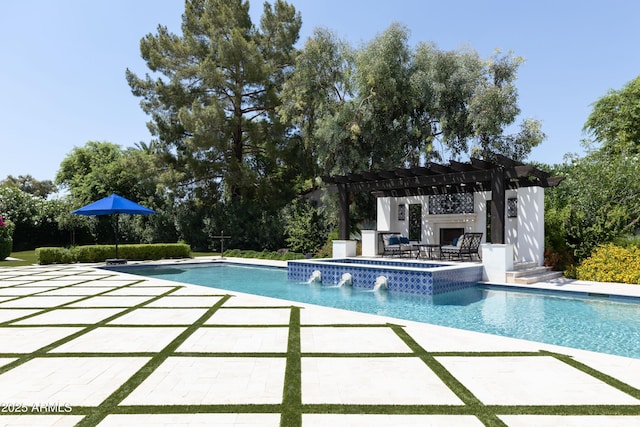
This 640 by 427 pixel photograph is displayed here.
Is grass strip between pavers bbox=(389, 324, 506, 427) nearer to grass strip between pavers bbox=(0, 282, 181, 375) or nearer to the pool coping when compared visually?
grass strip between pavers bbox=(0, 282, 181, 375)

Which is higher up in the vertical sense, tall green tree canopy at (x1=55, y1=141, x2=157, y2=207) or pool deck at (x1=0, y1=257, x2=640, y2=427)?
tall green tree canopy at (x1=55, y1=141, x2=157, y2=207)

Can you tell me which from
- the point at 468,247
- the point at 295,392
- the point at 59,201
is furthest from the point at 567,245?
the point at 59,201

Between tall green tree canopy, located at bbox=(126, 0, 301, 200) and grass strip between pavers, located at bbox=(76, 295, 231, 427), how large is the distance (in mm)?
17140

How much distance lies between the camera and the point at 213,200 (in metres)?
23.8

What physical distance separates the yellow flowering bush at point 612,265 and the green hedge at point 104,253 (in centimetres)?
1544

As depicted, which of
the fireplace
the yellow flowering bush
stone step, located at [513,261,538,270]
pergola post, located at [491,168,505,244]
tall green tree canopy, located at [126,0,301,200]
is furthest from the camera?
tall green tree canopy, located at [126,0,301,200]

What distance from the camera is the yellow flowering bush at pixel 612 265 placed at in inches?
386

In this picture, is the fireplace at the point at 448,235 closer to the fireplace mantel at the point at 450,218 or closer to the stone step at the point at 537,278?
the fireplace mantel at the point at 450,218

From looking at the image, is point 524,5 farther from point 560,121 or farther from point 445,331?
point 445,331

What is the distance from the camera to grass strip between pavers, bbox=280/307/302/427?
269 cm

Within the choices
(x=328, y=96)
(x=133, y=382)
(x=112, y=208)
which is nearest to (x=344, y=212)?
(x=328, y=96)

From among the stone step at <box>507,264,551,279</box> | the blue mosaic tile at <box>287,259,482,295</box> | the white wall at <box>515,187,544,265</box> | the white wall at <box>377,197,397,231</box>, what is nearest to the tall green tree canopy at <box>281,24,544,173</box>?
the white wall at <box>377,197,397,231</box>

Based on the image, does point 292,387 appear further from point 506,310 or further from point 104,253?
Answer: point 104,253

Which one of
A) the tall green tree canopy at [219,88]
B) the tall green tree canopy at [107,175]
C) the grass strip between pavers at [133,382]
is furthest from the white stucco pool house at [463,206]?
the tall green tree canopy at [107,175]
